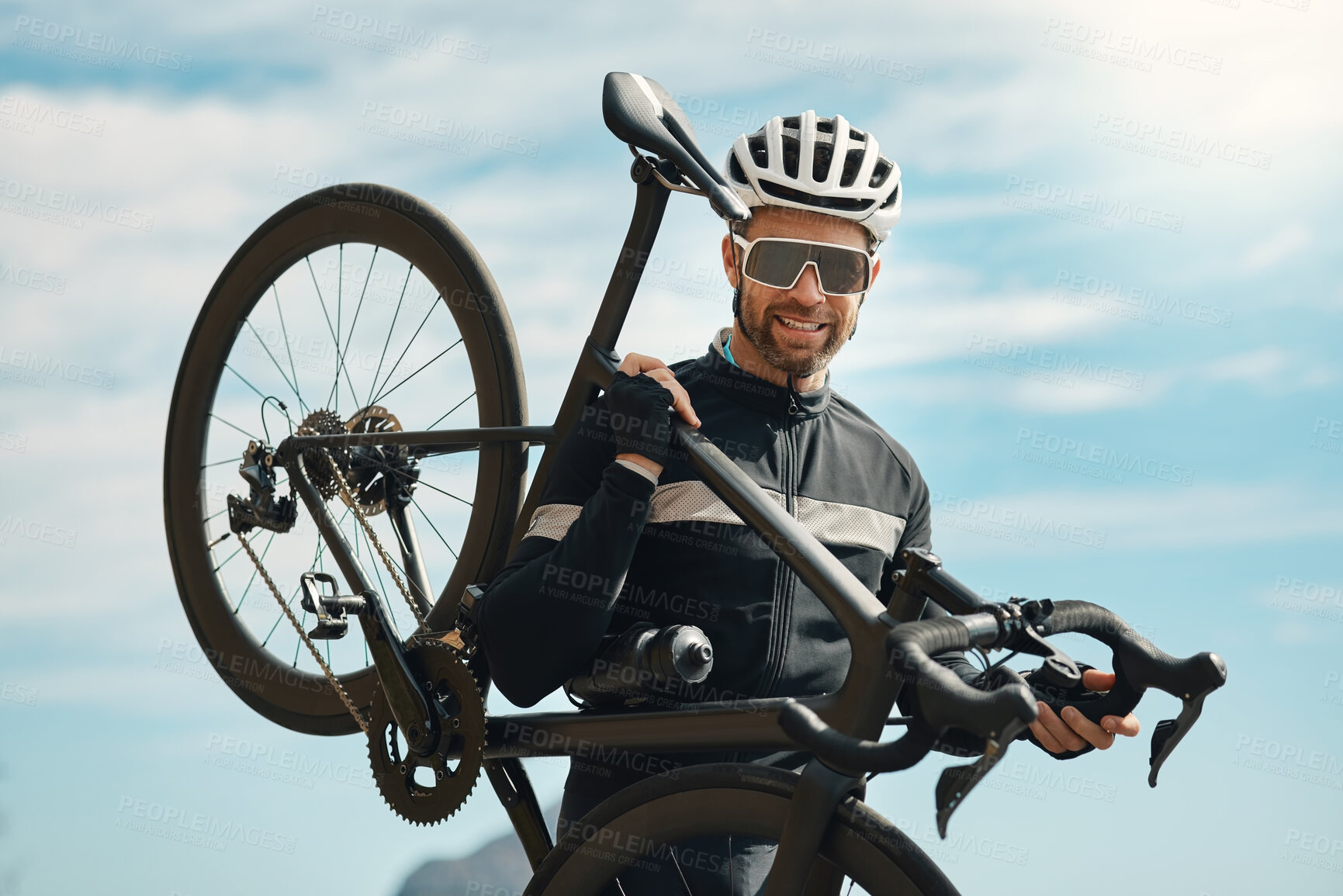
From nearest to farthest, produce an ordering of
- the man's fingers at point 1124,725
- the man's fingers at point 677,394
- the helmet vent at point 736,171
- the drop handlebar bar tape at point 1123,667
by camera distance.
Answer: the drop handlebar bar tape at point 1123,667, the man's fingers at point 1124,725, the man's fingers at point 677,394, the helmet vent at point 736,171

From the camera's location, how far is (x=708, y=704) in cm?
242

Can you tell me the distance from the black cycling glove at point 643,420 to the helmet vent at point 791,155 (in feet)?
1.90

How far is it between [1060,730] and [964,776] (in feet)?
2.27

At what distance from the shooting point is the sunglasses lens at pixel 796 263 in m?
2.71

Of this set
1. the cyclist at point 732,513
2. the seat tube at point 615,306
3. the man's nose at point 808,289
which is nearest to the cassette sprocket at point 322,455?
the seat tube at point 615,306

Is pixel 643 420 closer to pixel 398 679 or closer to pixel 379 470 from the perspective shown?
pixel 398 679

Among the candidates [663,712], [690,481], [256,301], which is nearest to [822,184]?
[690,481]

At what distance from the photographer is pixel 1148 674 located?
2.36 metres

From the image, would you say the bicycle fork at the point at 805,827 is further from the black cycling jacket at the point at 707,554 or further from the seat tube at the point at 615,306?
the seat tube at the point at 615,306

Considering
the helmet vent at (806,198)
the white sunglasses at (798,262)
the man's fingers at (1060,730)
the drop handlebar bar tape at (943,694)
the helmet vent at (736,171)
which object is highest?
the helmet vent at (736,171)

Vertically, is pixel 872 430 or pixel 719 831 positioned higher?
pixel 872 430

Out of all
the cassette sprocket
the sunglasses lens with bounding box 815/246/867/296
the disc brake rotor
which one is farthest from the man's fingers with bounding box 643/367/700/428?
the cassette sprocket

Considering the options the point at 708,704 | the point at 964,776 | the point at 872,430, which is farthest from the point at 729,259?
the point at 964,776

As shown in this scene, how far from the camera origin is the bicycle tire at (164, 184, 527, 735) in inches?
137
